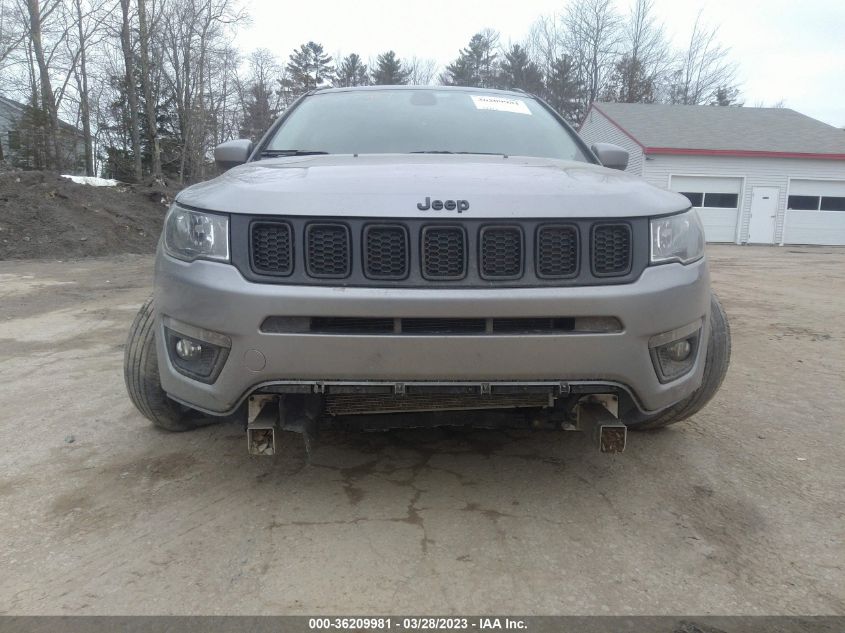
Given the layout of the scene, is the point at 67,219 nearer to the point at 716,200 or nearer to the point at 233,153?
the point at 233,153

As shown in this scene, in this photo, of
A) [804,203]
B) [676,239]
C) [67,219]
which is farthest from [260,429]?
[804,203]

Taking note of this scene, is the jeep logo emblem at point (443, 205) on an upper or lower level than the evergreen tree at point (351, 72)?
lower

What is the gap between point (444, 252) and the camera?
2.04 meters

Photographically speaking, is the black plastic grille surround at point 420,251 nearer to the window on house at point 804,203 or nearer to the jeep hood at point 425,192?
the jeep hood at point 425,192

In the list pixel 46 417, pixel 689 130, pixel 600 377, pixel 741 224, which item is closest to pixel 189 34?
pixel 689 130

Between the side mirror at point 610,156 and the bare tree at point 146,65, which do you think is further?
the bare tree at point 146,65

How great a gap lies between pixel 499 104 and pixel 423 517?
2424 mm

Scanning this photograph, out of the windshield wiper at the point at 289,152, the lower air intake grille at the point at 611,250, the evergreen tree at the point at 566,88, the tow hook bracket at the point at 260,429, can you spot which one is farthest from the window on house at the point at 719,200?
the tow hook bracket at the point at 260,429

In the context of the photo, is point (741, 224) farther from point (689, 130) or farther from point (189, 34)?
point (189, 34)

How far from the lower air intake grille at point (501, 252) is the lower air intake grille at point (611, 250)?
0.85 feet

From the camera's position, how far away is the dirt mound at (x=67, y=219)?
1332 centimetres

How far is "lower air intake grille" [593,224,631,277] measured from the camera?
208 cm

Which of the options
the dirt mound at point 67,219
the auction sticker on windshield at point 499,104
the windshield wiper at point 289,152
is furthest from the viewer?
the dirt mound at point 67,219

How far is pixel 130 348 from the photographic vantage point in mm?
2877
